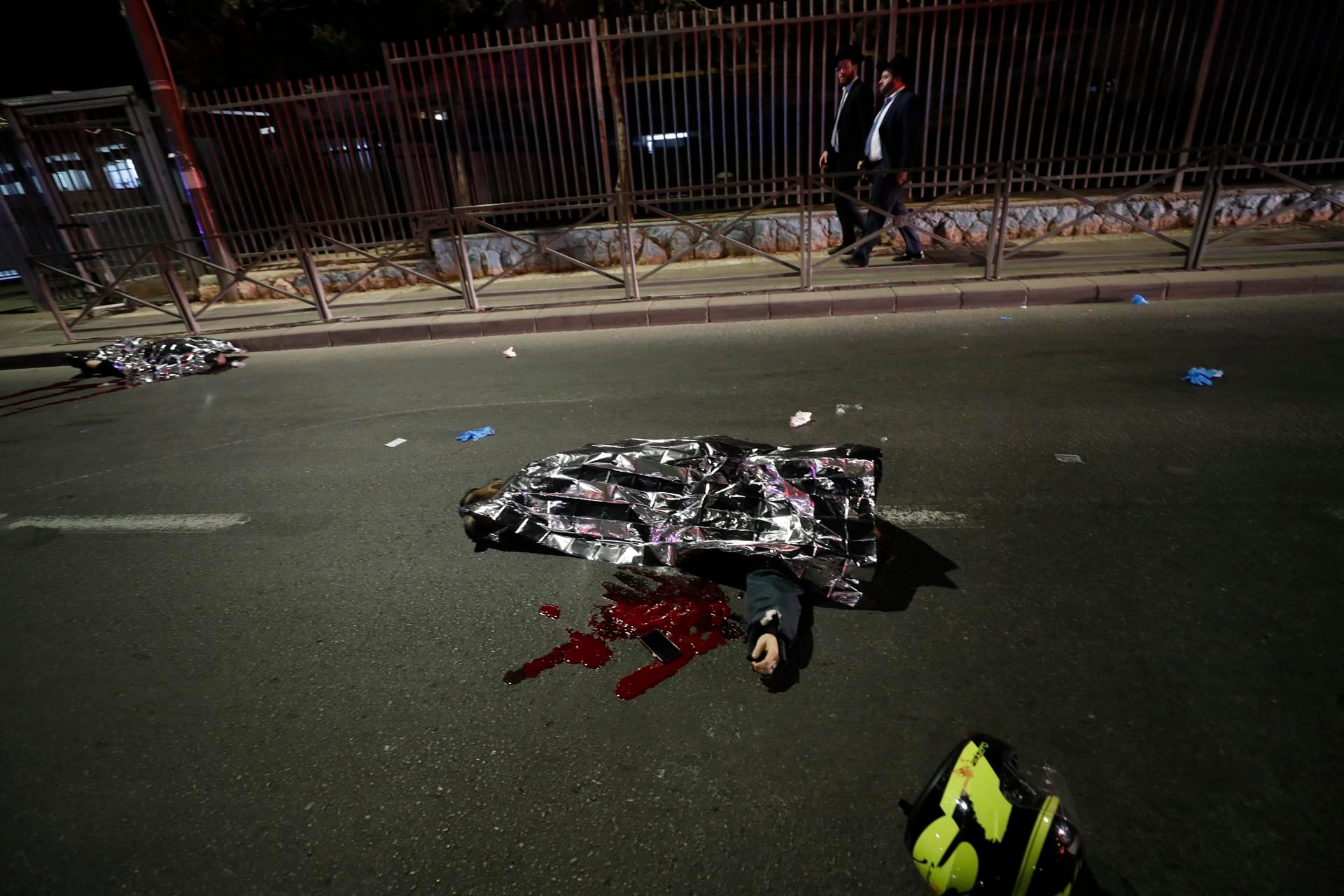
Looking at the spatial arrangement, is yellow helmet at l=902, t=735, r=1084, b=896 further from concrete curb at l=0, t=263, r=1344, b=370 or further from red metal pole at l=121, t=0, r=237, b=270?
red metal pole at l=121, t=0, r=237, b=270

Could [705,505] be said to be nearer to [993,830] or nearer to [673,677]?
[673,677]

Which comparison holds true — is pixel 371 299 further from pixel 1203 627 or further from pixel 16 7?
pixel 16 7

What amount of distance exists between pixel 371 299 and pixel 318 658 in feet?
27.1

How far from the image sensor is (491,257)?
10.3m

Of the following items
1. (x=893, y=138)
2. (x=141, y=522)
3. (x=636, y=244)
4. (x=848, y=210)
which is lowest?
(x=141, y=522)

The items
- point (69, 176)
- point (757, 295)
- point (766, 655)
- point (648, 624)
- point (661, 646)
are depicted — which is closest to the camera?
point (766, 655)

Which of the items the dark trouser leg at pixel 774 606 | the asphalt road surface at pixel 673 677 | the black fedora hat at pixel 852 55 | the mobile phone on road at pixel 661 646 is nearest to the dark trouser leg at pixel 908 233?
the black fedora hat at pixel 852 55

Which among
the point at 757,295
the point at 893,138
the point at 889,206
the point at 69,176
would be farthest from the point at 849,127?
the point at 69,176

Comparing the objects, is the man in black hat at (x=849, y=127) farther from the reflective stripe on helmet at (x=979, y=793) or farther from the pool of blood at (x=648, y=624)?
the reflective stripe on helmet at (x=979, y=793)

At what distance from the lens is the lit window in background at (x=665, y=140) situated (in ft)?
32.8

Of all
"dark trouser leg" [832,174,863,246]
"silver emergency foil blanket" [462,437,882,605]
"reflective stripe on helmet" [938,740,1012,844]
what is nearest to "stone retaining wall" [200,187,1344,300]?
"dark trouser leg" [832,174,863,246]

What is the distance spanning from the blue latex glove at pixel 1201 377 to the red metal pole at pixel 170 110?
11.2 m

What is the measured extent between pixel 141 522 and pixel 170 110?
9.19 m

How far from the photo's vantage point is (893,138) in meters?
7.56
